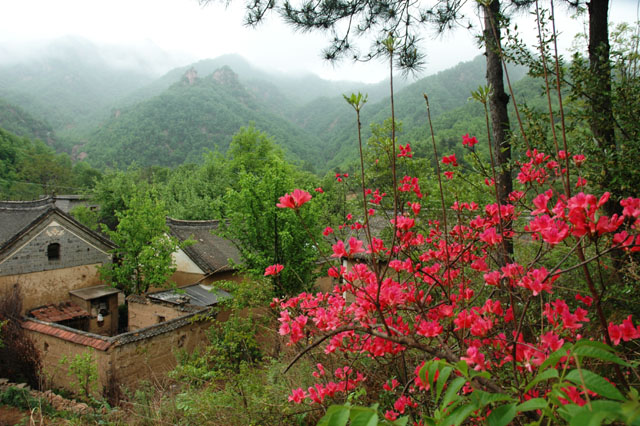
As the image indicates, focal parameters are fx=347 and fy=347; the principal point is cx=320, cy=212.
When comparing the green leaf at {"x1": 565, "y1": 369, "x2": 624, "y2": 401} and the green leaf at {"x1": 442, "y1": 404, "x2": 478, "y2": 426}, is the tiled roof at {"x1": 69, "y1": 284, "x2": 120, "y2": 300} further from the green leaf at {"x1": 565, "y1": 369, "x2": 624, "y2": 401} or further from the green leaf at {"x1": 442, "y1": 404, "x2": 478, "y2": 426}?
the green leaf at {"x1": 565, "y1": 369, "x2": 624, "y2": 401}

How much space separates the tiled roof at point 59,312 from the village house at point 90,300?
0.03 meters

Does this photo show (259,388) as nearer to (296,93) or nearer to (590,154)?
(590,154)

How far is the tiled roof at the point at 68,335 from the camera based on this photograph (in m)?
7.81

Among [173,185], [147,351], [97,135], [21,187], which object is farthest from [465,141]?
[97,135]

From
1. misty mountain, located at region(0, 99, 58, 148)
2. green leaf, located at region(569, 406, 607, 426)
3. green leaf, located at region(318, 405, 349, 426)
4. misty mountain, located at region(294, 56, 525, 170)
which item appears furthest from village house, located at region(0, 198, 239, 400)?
misty mountain, located at region(0, 99, 58, 148)

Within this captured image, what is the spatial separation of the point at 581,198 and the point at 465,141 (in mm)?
1778

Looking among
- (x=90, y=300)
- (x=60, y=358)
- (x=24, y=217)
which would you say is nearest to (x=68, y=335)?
(x=60, y=358)

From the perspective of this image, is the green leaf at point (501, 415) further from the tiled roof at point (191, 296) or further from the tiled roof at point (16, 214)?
the tiled roof at point (16, 214)

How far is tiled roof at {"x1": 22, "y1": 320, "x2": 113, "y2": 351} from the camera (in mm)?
7811

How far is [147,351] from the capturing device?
8.36 metres

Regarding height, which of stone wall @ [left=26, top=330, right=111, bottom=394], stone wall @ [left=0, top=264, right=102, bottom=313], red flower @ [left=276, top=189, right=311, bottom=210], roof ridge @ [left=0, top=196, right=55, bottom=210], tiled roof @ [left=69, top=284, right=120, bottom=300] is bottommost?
stone wall @ [left=26, top=330, right=111, bottom=394]

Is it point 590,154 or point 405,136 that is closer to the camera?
point 590,154

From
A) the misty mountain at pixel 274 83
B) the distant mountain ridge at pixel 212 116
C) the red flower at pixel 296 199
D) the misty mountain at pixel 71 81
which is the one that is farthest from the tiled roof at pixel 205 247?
the misty mountain at pixel 274 83

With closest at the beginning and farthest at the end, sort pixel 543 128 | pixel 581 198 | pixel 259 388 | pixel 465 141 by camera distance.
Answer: pixel 581 198, pixel 465 141, pixel 543 128, pixel 259 388
